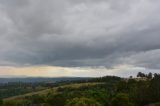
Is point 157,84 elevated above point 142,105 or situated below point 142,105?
above

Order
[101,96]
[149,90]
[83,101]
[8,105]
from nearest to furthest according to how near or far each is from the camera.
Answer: [83,101] < [101,96] < [149,90] < [8,105]

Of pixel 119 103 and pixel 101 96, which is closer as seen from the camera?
pixel 119 103

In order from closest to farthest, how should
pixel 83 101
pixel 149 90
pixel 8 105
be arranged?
pixel 83 101
pixel 149 90
pixel 8 105

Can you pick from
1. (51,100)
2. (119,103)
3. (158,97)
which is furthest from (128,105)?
(51,100)

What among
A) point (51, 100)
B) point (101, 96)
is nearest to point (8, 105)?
point (51, 100)

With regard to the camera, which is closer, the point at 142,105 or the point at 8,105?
the point at 142,105

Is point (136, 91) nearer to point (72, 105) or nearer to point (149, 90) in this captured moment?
point (149, 90)

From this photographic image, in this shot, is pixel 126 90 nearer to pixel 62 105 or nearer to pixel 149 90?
pixel 149 90

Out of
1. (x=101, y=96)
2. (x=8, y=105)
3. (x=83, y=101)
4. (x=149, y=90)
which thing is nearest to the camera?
(x=83, y=101)

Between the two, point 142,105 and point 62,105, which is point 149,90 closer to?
point 142,105
